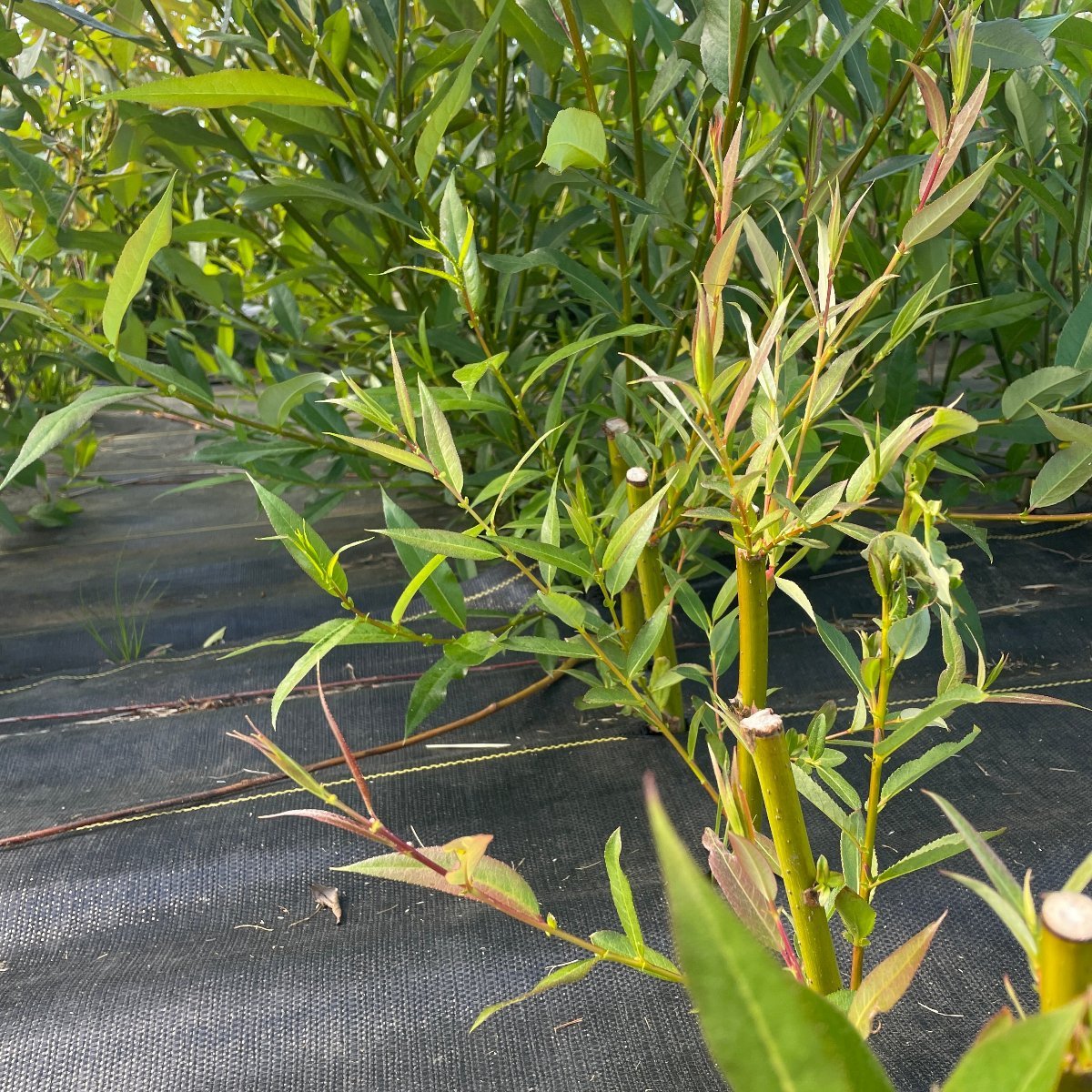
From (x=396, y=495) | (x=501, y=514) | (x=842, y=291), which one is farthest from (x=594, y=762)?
(x=396, y=495)

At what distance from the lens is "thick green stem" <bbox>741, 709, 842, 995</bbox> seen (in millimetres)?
369

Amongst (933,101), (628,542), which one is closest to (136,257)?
(628,542)

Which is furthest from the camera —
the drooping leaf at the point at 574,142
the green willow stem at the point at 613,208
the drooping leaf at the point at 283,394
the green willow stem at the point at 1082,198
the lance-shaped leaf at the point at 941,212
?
the green willow stem at the point at 1082,198

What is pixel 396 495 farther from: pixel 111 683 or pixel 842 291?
pixel 842 291

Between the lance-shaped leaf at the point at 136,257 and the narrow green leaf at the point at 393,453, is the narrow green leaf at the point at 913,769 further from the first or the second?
the lance-shaped leaf at the point at 136,257

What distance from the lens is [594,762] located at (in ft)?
2.80

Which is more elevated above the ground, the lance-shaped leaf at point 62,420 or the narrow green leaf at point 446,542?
the lance-shaped leaf at point 62,420

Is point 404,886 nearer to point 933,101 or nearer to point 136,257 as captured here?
point 136,257

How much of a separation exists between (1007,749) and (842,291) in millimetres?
501

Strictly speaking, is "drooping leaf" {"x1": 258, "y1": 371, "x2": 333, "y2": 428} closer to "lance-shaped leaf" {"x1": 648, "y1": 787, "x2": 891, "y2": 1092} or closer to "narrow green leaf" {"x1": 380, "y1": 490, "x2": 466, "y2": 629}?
"narrow green leaf" {"x1": 380, "y1": 490, "x2": 466, "y2": 629}

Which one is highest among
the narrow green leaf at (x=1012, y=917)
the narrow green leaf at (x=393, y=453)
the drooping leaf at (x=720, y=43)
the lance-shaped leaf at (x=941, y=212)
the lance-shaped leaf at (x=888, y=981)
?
the drooping leaf at (x=720, y=43)

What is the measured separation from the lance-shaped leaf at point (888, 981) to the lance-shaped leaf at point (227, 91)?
57 cm

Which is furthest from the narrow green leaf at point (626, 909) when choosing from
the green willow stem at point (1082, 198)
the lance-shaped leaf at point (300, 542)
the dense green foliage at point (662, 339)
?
the green willow stem at point (1082, 198)

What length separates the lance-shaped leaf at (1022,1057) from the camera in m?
0.19
